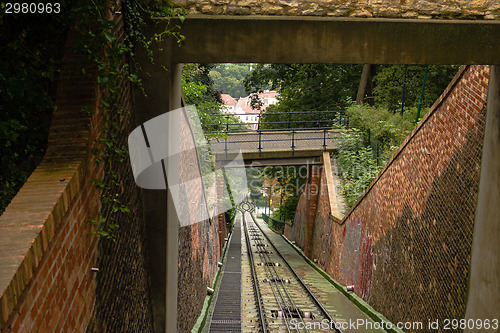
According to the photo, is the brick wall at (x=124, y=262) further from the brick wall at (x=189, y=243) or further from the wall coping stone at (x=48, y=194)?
the brick wall at (x=189, y=243)

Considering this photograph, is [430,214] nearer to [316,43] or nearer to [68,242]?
[316,43]

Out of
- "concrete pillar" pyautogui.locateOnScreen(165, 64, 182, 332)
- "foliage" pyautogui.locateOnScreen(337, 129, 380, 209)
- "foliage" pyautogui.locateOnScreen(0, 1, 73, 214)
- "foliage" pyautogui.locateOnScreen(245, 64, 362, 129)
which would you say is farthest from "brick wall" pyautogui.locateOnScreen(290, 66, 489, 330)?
"foliage" pyautogui.locateOnScreen(245, 64, 362, 129)

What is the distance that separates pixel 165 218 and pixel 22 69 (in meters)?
2.51

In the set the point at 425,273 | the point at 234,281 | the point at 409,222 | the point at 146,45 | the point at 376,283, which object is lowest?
the point at 234,281

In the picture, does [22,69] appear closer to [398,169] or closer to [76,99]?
[76,99]

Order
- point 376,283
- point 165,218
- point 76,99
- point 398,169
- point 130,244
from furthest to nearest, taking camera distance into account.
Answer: point 376,283
point 398,169
point 165,218
point 130,244
point 76,99

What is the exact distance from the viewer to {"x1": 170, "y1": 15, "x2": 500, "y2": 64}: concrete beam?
18.1ft

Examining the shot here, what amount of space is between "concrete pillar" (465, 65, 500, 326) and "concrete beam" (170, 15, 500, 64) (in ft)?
3.59

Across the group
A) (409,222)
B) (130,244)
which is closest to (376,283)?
(409,222)

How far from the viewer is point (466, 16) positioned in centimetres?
568

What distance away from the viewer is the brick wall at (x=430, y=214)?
712cm

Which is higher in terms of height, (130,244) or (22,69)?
(22,69)

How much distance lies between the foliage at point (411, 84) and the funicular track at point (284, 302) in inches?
345

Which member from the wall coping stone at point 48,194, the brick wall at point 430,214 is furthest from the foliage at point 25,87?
the brick wall at point 430,214
